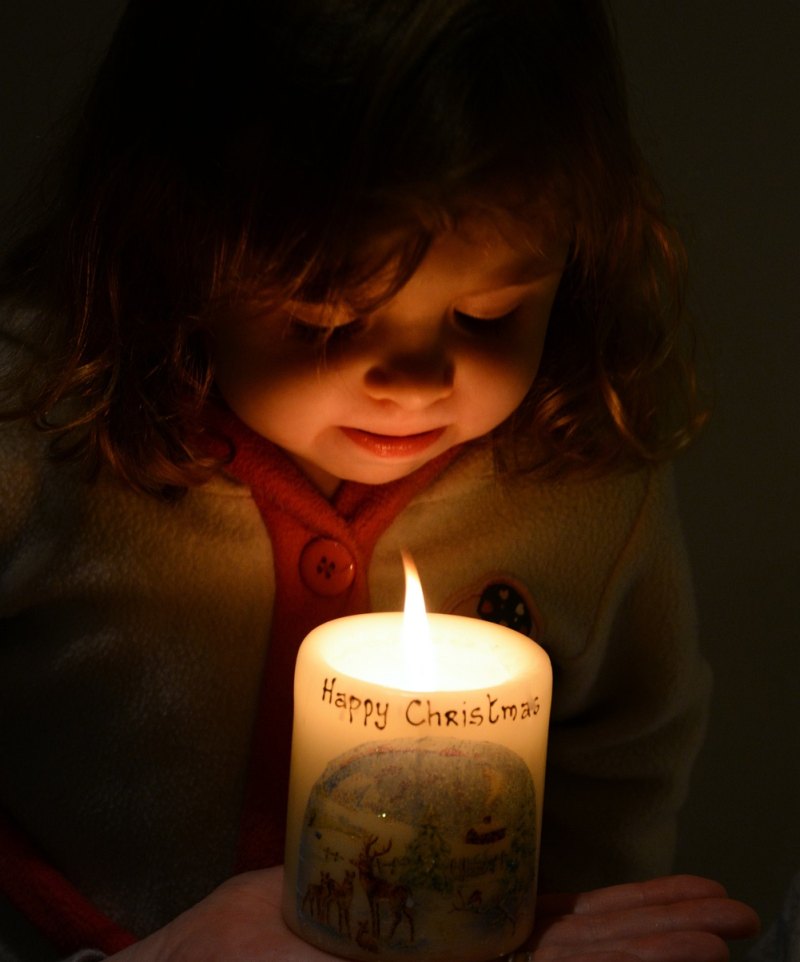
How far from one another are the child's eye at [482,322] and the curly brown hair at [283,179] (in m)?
0.06

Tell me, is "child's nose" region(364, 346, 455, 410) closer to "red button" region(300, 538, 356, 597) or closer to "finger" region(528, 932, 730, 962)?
"red button" region(300, 538, 356, 597)

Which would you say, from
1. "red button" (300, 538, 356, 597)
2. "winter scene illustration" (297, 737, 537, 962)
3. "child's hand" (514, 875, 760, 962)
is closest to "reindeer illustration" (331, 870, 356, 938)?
"winter scene illustration" (297, 737, 537, 962)

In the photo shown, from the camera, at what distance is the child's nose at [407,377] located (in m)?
0.69

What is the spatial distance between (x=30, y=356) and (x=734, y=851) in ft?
2.60

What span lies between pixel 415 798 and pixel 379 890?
0.16ft

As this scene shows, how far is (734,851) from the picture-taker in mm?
1205

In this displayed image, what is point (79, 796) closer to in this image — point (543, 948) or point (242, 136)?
point (543, 948)

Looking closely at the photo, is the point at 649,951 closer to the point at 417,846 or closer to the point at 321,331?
the point at 417,846

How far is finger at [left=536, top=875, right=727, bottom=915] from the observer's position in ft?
2.41

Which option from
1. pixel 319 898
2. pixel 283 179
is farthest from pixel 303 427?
pixel 319 898

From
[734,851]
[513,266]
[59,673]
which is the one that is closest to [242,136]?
[513,266]

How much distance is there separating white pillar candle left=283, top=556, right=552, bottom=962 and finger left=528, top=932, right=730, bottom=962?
0.04 metres

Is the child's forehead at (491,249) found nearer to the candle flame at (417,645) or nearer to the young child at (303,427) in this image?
the young child at (303,427)

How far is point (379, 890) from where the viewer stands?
0.61 metres
